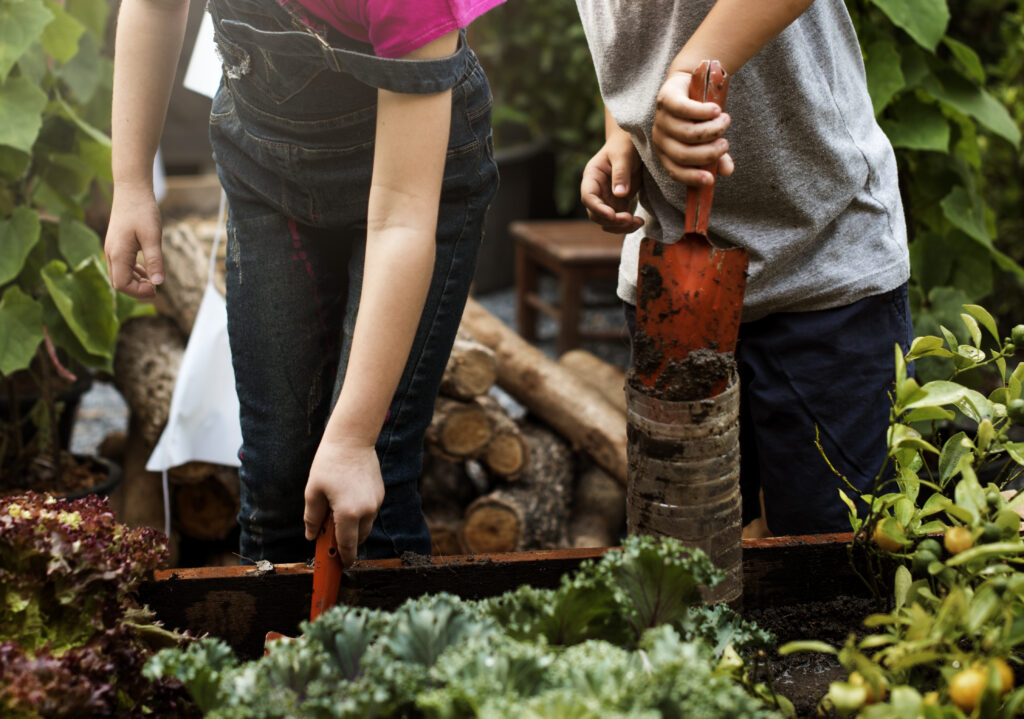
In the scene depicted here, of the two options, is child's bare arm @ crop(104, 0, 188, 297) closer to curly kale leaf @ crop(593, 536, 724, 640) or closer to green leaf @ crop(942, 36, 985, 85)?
curly kale leaf @ crop(593, 536, 724, 640)

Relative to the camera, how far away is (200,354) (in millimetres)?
2121

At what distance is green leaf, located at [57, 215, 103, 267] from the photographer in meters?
2.21

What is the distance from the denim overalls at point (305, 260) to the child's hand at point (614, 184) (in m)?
0.15

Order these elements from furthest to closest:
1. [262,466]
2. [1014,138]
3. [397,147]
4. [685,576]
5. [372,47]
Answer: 1. [1014,138]
2. [262,466]
3. [372,47]
4. [397,147]
5. [685,576]

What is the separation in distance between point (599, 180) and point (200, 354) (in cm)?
112

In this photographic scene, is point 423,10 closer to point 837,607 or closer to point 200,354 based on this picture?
point 837,607

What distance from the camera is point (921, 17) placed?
1874 mm

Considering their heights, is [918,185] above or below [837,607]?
above

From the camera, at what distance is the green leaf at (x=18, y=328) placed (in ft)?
6.60

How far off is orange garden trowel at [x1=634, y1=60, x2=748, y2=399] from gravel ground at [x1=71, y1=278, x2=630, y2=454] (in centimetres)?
224

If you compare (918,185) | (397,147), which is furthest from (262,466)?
(918,185)

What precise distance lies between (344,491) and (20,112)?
1.48 metres

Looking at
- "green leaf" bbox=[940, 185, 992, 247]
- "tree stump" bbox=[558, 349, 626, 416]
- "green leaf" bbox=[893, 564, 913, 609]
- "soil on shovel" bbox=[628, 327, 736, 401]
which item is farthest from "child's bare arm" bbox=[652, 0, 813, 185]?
"tree stump" bbox=[558, 349, 626, 416]

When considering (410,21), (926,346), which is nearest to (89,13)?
(410,21)
